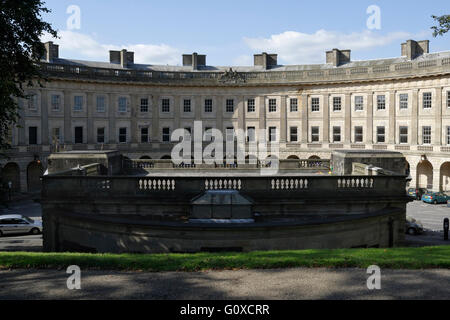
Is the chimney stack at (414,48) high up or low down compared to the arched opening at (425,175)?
up

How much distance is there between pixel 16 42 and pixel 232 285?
14.6 m

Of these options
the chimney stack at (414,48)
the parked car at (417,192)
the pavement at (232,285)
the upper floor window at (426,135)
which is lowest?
the parked car at (417,192)

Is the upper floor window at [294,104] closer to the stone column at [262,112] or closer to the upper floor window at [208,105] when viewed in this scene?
the stone column at [262,112]

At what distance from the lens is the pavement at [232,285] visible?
8539 millimetres

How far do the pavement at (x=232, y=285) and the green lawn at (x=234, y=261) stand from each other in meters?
0.34

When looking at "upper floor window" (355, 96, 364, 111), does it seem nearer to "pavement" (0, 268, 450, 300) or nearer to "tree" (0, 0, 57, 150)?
"tree" (0, 0, 57, 150)

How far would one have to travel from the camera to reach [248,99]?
56188 millimetres

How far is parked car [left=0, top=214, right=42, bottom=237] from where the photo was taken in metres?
27.5

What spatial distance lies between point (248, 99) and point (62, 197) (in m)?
41.6

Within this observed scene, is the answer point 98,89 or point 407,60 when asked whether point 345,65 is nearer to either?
point 407,60

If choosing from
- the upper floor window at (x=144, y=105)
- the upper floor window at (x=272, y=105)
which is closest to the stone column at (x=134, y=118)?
Result: the upper floor window at (x=144, y=105)

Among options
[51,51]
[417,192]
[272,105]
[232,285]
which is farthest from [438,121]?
[51,51]

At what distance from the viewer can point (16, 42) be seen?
18.0 meters

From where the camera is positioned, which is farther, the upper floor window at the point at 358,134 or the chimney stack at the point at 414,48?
the upper floor window at the point at 358,134
